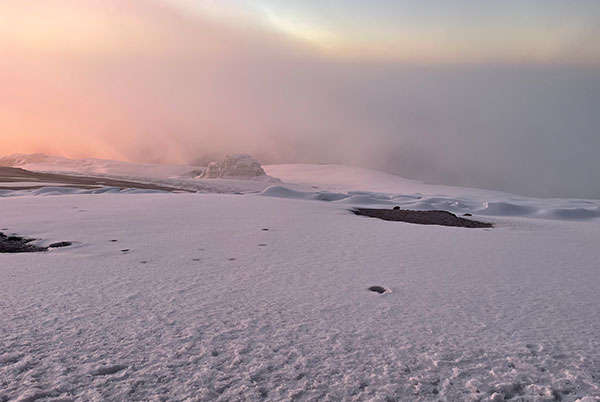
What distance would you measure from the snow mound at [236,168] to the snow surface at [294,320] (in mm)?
37586

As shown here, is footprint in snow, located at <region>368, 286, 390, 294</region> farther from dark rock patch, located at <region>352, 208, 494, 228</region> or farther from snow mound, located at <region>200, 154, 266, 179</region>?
snow mound, located at <region>200, 154, 266, 179</region>

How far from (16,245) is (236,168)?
38.5m

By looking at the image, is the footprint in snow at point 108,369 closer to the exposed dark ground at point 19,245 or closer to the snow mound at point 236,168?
the exposed dark ground at point 19,245

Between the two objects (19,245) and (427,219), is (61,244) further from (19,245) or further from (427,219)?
(427,219)

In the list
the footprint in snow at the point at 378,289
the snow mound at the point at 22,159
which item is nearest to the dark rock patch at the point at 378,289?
the footprint in snow at the point at 378,289

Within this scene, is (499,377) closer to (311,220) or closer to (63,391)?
(63,391)

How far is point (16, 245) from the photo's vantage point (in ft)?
12.4

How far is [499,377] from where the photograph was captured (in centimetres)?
145

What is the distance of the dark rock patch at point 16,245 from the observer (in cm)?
361

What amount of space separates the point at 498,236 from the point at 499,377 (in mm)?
4212

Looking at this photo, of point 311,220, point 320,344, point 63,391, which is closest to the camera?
point 63,391

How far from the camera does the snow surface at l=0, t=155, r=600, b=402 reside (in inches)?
54.0

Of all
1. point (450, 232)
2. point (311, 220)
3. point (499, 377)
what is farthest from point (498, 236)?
point (499, 377)

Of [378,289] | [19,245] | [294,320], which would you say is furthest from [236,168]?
[294,320]
